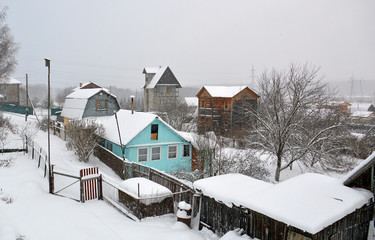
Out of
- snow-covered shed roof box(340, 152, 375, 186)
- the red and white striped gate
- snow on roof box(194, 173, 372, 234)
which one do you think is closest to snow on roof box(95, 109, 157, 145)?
the red and white striped gate

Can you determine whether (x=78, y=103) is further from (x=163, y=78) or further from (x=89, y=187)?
(x=163, y=78)

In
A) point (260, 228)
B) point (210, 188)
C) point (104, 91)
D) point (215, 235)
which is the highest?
point (104, 91)

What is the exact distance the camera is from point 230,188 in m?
9.92

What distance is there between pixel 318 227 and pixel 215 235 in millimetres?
4131

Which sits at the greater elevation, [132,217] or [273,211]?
[273,211]

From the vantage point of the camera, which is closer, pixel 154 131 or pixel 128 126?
pixel 154 131

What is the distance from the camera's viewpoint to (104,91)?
3184 cm

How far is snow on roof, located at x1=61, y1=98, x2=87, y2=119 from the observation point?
30.9 metres

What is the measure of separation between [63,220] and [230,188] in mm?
5746

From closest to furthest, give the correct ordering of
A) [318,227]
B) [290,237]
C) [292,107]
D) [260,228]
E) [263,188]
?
[318,227], [290,237], [260,228], [263,188], [292,107]

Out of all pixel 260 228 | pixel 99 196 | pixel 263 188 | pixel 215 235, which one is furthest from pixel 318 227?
pixel 99 196

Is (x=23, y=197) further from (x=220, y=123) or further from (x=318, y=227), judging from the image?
(x=220, y=123)

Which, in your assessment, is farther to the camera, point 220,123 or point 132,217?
point 220,123

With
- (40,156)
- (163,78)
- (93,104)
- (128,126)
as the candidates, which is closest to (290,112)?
(128,126)
